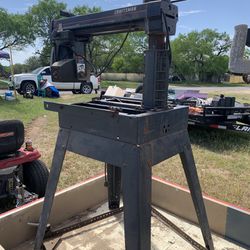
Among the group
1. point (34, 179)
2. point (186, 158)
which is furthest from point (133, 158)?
point (34, 179)

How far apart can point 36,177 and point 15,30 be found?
28.7 meters

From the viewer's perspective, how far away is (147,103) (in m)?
1.67

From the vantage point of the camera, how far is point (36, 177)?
113 inches

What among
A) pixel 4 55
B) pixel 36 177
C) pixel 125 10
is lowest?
pixel 36 177

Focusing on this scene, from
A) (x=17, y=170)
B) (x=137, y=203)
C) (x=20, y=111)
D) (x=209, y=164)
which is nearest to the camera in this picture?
(x=137, y=203)

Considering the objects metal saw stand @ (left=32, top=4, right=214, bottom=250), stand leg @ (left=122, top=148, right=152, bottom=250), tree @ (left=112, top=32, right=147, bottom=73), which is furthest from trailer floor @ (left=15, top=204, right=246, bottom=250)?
tree @ (left=112, top=32, right=147, bottom=73)

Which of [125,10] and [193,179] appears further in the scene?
[193,179]

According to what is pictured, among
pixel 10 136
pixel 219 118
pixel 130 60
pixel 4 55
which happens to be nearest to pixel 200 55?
pixel 130 60

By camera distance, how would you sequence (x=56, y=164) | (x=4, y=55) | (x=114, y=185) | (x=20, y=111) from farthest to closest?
1. (x=4, y=55)
2. (x=20, y=111)
3. (x=114, y=185)
4. (x=56, y=164)

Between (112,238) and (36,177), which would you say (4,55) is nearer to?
(36,177)

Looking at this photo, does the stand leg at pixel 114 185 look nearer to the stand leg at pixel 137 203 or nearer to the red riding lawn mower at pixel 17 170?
the red riding lawn mower at pixel 17 170

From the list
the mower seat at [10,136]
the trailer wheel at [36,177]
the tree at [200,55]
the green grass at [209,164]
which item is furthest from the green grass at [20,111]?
the tree at [200,55]

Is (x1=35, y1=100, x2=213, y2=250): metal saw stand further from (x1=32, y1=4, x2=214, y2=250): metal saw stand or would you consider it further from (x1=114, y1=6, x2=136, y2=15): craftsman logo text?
(x1=114, y1=6, x2=136, y2=15): craftsman logo text

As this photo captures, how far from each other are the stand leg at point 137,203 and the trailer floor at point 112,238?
827 millimetres
